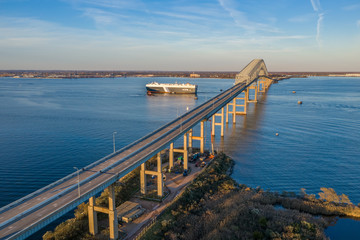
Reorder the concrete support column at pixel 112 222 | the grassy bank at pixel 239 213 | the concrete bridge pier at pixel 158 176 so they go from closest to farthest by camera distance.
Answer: the concrete support column at pixel 112 222
the grassy bank at pixel 239 213
the concrete bridge pier at pixel 158 176

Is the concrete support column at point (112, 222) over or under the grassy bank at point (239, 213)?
over

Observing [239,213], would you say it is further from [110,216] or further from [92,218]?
[92,218]

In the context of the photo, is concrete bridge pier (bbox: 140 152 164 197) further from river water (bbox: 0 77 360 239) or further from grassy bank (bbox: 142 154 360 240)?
river water (bbox: 0 77 360 239)

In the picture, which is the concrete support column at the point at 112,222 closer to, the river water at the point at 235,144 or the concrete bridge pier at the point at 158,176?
the concrete bridge pier at the point at 158,176

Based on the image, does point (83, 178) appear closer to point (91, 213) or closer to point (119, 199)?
point (91, 213)

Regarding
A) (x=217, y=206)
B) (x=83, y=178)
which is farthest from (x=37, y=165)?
(x=217, y=206)

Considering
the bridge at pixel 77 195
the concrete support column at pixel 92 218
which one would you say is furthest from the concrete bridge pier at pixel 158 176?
the concrete support column at pixel 92 218

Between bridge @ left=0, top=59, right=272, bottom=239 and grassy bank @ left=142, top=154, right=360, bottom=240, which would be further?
grassy bank @ left=142, top=154, right=360, bottom=240

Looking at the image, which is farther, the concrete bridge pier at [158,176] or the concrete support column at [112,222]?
the concrete bridge pier at [158,176]

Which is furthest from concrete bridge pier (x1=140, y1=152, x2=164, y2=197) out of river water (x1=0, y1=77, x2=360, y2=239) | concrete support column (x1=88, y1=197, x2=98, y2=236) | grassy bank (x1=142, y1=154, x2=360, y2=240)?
river water (x1=0, y1=77, x2=360, y2=239)
